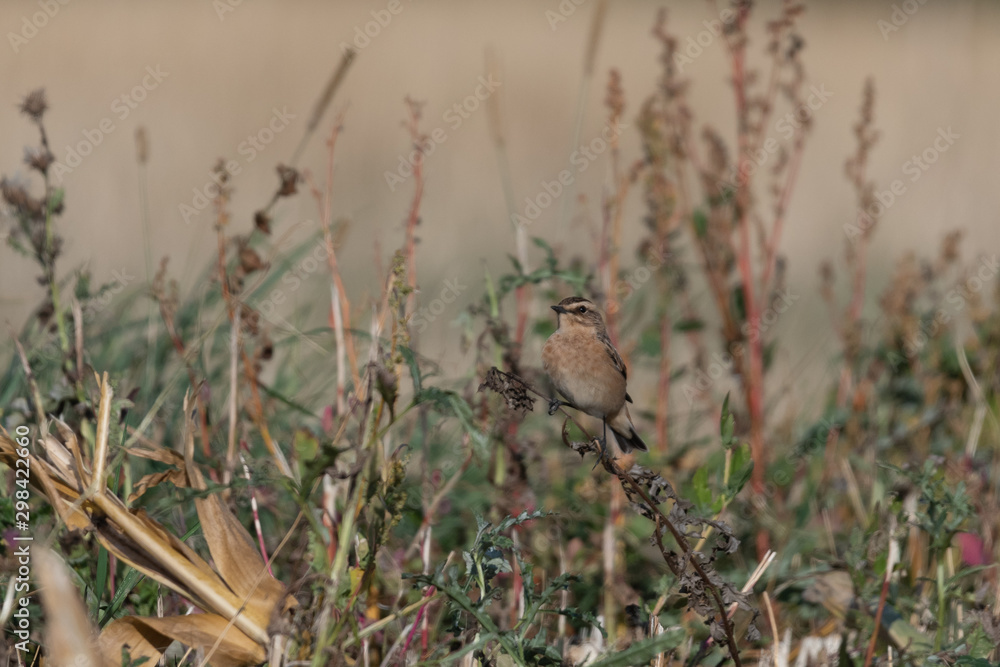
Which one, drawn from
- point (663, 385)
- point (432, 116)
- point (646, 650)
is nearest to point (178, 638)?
point (646, 650)

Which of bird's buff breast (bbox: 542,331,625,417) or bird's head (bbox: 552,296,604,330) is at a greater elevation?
bird's head (bbox: 552,296,604,330)

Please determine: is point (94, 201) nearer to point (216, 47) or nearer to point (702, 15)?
point (216, 47)

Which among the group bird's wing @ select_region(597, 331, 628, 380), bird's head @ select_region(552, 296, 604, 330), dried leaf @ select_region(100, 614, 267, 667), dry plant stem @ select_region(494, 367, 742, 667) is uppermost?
bird's head @ select_region(552, 296, 604, 330)

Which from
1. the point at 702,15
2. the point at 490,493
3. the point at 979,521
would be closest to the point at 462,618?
the point at 490,493

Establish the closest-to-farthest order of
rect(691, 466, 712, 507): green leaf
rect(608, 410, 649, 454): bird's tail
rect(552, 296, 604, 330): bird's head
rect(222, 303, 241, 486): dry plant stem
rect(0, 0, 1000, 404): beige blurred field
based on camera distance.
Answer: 1. rect(691, 466, 712, 507): green leaf
2. rect(222, 303, 241, 486): dry plant stem
3. rect(552, 296, 604, 330): bird's head
4. rect(608, 410, 649, 454): bird's tail
5. rect(0, 0, 1000, 404): beige blurred field

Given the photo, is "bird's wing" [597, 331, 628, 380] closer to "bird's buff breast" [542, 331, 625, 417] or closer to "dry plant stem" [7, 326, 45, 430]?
"bird's buff breast" [542, 331, 625, 417]

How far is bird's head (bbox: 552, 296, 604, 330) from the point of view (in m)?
3.24

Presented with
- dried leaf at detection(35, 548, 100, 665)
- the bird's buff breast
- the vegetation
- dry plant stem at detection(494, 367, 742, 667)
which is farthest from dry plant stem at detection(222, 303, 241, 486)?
dried leaf at detection(35, 548, 100, 665)

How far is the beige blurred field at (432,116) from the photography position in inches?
258

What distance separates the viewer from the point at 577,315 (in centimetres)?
327

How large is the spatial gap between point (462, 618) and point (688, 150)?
96.2 inches

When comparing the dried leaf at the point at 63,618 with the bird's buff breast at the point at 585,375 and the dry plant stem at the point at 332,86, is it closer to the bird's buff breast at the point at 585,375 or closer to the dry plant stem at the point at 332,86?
the dry plant stem at the point at 332,86

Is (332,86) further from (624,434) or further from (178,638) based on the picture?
(178,638)

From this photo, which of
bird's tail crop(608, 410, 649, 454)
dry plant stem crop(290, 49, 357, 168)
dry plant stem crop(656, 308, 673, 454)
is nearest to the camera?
dry plant stem crop(290, 49, 357, 168)
